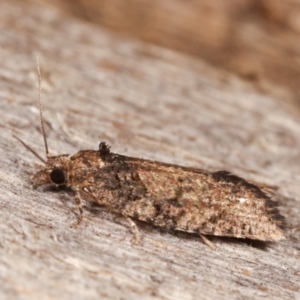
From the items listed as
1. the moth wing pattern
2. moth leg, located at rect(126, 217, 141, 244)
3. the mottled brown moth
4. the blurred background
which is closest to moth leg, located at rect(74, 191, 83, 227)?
the mottled brown moth

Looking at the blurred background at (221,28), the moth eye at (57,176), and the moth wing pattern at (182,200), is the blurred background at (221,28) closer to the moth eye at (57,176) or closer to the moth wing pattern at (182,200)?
the moth wing pattern at (182,200)

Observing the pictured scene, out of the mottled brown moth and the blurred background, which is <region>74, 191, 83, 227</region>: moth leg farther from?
the blurred background

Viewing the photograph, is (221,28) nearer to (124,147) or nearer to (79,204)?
(124,147)

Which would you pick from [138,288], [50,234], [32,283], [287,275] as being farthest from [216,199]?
[32,283]

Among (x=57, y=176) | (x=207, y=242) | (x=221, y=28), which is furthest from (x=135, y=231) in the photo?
(x=221, y=28)


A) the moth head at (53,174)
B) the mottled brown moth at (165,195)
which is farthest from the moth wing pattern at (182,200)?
the moth head at (53,174)

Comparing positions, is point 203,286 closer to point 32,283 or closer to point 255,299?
point 255,299
